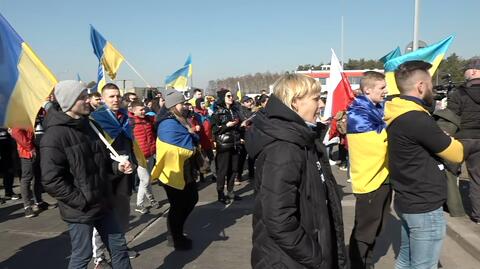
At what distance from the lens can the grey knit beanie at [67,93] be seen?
324 cm

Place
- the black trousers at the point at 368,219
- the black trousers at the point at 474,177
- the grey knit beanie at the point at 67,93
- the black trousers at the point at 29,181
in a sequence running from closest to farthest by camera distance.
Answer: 1. the grey knit beanie at the point at 67,93
2. the black trousers at the point at 368,219
3. the black trousers at the point at 474,177
4. the black trousers at the point at 29,181

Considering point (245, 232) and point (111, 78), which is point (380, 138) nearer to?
point (245, 232)

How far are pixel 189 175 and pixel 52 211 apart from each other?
3298 millimetres

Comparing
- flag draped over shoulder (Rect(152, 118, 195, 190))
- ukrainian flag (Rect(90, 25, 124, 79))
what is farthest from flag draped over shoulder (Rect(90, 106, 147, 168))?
ukrainian flag (Rect(90, 25, 124, 79))

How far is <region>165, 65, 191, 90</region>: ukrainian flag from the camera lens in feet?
41.5

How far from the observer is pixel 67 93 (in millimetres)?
3246

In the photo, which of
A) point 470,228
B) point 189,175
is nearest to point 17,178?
point 189,175

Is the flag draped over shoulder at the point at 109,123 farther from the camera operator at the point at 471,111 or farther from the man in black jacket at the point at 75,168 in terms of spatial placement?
the camera operator at the point at 471,111

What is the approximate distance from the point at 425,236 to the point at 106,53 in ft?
22.4

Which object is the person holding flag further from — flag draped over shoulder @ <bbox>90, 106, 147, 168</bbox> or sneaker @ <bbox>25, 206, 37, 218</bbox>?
sneaker @ <bbox>25, 206, 37, 218</bbox>

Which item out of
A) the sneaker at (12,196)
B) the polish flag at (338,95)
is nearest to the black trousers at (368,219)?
the polish flag at (338,95)

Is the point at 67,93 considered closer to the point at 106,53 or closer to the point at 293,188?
the point at 293,188

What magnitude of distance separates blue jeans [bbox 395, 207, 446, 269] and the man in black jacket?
2427mm

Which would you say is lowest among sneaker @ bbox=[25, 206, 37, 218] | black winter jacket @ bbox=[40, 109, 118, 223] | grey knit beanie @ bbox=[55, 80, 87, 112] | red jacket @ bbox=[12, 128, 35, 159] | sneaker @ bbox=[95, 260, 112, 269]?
sneaker @ bbox=[25, 206, 37, 218]
